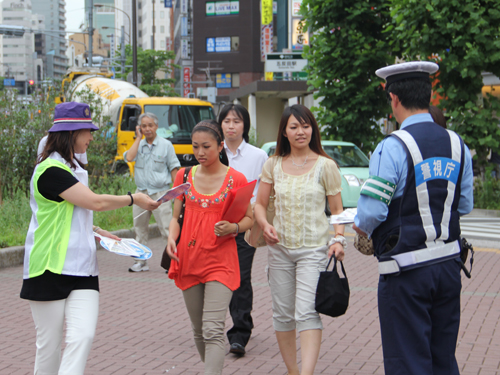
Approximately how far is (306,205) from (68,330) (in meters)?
1.66

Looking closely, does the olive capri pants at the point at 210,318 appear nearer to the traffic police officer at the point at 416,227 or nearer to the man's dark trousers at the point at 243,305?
the man's dark trousers at the point at 243,305

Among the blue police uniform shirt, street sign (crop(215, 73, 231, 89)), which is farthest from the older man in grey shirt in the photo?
street sign (crop(215, 73, 231, 89))

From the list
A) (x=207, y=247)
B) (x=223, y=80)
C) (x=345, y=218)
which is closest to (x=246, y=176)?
(x=207, y=247)

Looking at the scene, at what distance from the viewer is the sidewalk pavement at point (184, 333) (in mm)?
4883

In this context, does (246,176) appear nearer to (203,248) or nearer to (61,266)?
(203,248)

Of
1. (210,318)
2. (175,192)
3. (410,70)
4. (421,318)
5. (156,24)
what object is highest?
(156,24)

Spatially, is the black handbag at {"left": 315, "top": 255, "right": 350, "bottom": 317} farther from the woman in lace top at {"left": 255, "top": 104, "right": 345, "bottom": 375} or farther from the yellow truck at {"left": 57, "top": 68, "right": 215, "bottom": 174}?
the yellow truck at {"left": 57, "top": 68, "right": 215, "bottom": 174}

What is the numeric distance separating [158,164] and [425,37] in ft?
27.1

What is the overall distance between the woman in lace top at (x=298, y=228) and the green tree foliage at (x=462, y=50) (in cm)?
1079

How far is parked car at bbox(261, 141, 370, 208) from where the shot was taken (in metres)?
13.9

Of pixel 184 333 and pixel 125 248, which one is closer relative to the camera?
pixel 125 248

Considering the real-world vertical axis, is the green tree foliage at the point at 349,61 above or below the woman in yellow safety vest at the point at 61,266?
above

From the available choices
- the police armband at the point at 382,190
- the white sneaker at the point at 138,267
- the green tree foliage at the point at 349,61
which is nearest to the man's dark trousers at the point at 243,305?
the police armband at the point at 382,190

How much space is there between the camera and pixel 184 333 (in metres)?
5.84
